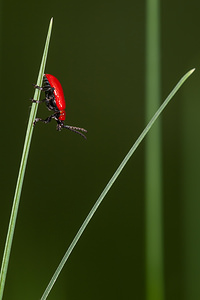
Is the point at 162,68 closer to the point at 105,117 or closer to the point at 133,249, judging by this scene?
the point at 105,117

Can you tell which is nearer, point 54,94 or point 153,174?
point 54,94

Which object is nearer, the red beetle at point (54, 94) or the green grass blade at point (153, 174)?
the red beetle at point (54, 94)

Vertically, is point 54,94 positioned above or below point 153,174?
→ above

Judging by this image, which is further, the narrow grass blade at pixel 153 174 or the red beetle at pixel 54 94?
the narrow grass blade at pixel 153 174

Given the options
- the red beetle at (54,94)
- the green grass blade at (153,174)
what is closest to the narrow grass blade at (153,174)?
the green grass blade at (153,174)

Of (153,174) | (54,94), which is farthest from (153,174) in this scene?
(54,94)

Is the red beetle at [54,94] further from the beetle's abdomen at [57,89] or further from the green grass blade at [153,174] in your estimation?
the green grass blade at [153,174]

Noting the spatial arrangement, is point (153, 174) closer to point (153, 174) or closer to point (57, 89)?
point (153, 174)

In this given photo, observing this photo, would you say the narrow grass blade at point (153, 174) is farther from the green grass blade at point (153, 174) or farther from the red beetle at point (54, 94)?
the red beetle at point (54, 94)

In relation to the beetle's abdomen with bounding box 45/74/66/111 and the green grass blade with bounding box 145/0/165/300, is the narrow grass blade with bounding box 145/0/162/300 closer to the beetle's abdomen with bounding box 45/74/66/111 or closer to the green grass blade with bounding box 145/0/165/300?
the green grass blade with bounding box 145/0/165/300
